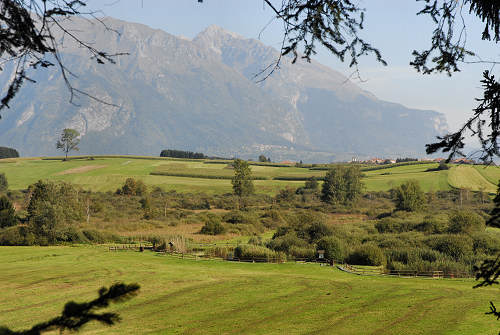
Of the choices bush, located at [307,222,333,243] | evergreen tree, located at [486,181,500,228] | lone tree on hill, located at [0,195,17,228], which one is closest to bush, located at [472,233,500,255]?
bush, located at [307,222,333,243]

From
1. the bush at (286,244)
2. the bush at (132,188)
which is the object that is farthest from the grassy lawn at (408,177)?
the bush at (286,244)

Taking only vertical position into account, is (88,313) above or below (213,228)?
above

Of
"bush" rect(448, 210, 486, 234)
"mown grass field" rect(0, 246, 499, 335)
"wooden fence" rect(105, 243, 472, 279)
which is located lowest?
"mown grass field" rect(0, 246, 499, 335)

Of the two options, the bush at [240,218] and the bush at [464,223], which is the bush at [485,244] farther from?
the bush at [240,218]

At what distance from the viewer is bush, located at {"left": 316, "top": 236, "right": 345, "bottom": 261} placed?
44031 mm

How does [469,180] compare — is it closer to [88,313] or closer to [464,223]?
[464,223]

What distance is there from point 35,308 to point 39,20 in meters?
22.4

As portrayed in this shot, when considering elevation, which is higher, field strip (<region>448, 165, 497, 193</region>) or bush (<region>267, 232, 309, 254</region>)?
field strip (<region>448, 165, 497, 193</region>)

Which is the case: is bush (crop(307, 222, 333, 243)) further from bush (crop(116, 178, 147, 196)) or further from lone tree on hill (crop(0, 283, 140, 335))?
bush (crop(116, 178, 147, 196))

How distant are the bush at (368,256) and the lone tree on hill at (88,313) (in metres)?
38.6

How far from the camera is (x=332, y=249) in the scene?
4428 centimetres

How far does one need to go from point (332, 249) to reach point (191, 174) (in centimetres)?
11598

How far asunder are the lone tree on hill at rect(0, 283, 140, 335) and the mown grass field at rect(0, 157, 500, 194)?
117360 mm

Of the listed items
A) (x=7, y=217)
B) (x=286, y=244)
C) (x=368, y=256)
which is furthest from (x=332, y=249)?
(x=7, y=217)
